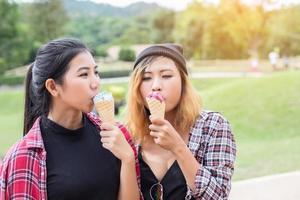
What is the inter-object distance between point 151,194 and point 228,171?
11.9 inches

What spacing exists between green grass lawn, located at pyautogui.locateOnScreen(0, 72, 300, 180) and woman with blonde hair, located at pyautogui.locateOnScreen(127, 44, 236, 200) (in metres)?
4.66

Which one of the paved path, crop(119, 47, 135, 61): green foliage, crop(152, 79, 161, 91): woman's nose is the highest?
crop(152, 79, 161, 91): woman's nose

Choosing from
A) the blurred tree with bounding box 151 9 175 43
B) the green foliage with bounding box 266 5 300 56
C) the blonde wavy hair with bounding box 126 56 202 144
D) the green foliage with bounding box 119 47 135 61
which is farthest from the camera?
the blurred tree with bounding box 151 9 175 43

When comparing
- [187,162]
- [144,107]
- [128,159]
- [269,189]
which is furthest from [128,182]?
[269,189]

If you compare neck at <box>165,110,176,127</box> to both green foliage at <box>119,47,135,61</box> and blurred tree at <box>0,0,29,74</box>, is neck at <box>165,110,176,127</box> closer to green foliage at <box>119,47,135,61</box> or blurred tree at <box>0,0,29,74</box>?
blurred tree at <box>0,0,29,74</box>

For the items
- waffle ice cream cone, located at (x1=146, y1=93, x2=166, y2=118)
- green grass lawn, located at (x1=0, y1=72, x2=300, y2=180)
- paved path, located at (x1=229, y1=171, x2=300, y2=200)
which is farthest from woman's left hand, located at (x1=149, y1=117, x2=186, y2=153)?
green grass lawn, located at (x1=0, y1=72, x2=300, y2=180)

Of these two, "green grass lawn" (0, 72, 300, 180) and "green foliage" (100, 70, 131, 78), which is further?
"green foliage" (100, 70, 131, 78)

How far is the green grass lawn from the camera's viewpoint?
24.6 feet

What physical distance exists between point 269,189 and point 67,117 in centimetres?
372

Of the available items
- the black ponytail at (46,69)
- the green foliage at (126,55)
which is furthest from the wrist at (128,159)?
the green foliage at (126,55)

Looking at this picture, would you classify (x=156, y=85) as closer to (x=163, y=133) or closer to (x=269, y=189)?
(x=163, y=133)

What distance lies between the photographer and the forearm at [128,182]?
5.97 feet

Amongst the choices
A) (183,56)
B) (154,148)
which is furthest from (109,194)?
(183,56)

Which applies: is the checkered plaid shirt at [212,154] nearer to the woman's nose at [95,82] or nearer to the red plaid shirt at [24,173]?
the woman's nose at [95,82]
